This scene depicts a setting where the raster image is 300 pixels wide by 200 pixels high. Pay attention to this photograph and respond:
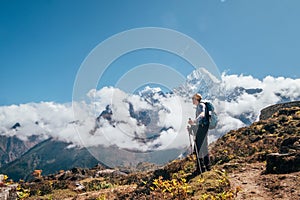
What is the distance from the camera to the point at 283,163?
31.1ft

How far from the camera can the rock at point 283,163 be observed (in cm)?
928

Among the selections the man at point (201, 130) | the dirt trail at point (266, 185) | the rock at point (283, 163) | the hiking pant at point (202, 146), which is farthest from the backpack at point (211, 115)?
the rock at point (283, 163)

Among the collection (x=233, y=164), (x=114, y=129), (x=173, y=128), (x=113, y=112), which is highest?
(x=113, y=112)

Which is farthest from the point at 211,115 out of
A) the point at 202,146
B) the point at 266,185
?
the point at 266,185

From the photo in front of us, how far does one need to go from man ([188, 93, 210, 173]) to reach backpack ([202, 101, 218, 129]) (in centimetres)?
8

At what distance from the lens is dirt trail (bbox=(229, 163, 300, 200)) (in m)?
7.77

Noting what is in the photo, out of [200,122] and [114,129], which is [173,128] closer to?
[200,122]

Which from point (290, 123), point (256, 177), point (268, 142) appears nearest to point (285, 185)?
point (256, 177)

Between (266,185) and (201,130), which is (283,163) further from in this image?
(201,130)

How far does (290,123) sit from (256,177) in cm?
1852

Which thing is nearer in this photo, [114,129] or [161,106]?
[114,129]

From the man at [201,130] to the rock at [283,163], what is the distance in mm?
2127

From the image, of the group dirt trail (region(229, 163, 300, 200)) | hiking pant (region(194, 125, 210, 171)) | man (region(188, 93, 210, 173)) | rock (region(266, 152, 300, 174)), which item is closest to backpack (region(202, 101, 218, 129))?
man (region(188, 93, 210, 173))

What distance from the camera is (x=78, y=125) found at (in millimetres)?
13484
